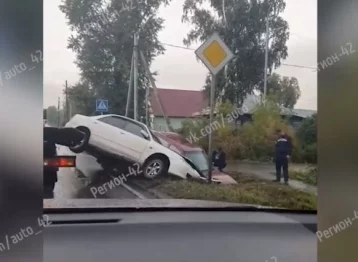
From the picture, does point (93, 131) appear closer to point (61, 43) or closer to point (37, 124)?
point (61, 43)

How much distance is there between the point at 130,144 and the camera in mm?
1980

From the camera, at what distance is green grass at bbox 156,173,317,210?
209cm

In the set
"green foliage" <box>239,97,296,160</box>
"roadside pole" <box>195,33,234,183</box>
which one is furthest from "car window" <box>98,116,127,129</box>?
"green foliage" <box>239,97,296,160</box>

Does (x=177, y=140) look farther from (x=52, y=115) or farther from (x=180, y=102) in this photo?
(x=52, y=115)

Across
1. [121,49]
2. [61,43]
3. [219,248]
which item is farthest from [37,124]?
[219,248]

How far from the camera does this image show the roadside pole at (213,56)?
200cm

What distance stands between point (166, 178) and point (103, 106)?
44 centimetres

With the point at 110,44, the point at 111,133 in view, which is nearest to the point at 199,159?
the point at 111,133

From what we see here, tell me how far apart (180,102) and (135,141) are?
0.93 ft

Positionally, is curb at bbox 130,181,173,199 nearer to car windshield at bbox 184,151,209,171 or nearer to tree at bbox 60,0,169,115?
car windshield at bbox 184,151,209,171

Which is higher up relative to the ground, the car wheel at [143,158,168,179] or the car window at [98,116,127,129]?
the car window at [98,116,127,129]

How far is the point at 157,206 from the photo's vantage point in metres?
2.11

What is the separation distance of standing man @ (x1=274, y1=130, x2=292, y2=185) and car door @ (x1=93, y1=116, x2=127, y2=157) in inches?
28.1

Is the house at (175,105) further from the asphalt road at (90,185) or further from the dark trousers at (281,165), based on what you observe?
the dark trousers at (281,165)
